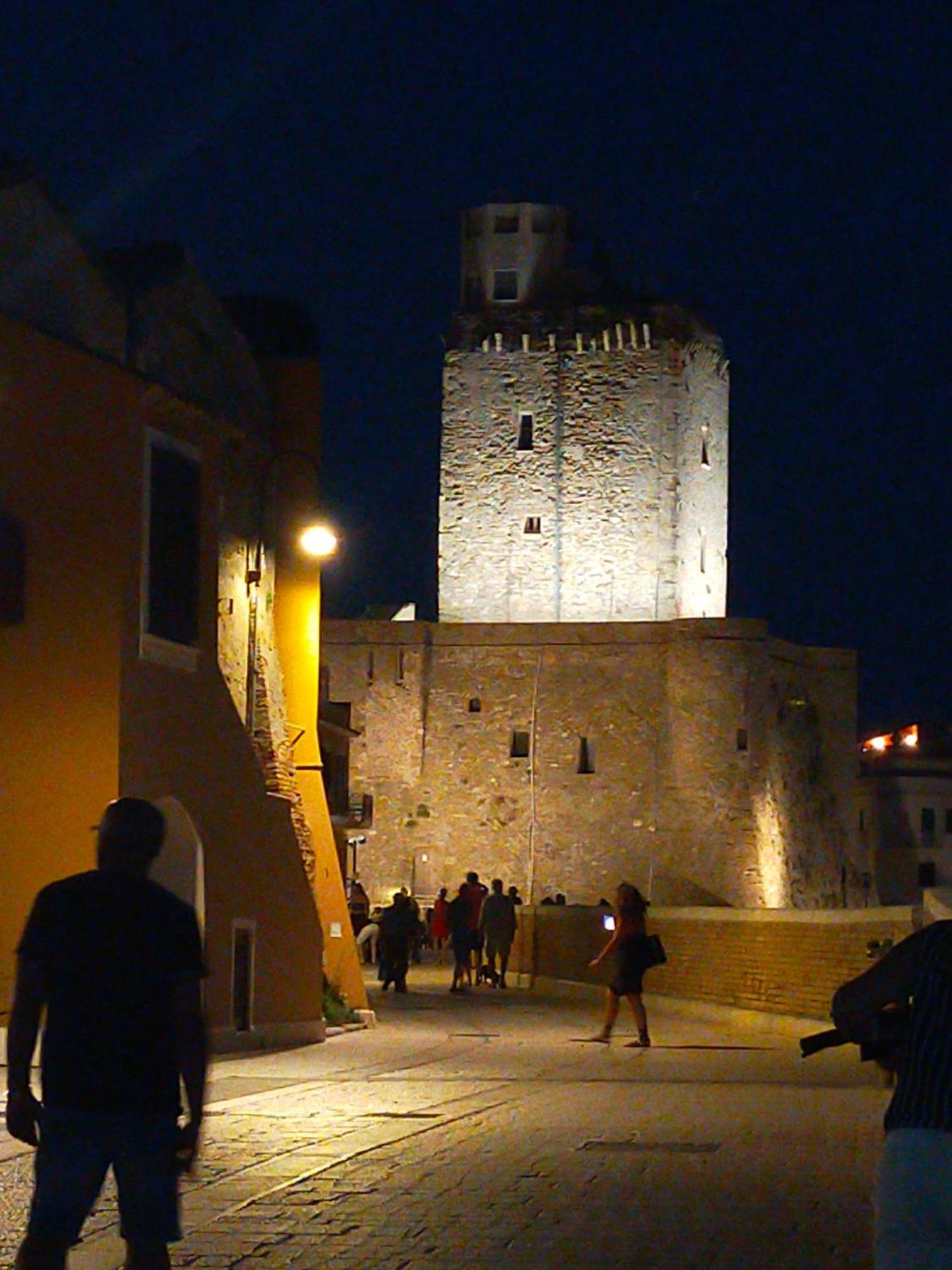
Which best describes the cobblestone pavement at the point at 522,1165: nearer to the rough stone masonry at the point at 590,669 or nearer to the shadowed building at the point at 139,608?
the shadowed building at the point at 139,608

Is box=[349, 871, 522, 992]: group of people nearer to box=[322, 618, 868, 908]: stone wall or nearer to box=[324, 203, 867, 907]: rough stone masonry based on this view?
box=[322, 618, 868, 908]: stone wall

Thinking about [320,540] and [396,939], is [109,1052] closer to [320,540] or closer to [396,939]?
[320,540]

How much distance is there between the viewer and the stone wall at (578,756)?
6091 centimetres

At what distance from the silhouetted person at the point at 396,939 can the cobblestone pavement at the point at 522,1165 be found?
9172mm

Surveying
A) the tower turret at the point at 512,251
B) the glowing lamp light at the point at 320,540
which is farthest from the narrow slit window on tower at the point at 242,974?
the tower turret at the point at 512,251

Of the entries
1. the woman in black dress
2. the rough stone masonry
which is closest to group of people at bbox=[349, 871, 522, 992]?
the woman in black dress

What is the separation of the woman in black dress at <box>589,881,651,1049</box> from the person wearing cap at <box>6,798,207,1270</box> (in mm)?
13703

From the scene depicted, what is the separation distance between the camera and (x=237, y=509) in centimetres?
2144

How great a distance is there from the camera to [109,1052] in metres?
6.02

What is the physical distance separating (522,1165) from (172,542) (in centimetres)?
788

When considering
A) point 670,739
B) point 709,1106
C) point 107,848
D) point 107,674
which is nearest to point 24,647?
point 107,674

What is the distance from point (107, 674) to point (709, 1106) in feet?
17.8

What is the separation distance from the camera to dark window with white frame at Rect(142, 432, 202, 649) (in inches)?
680

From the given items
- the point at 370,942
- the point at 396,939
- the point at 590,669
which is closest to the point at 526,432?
the point at 590,669
